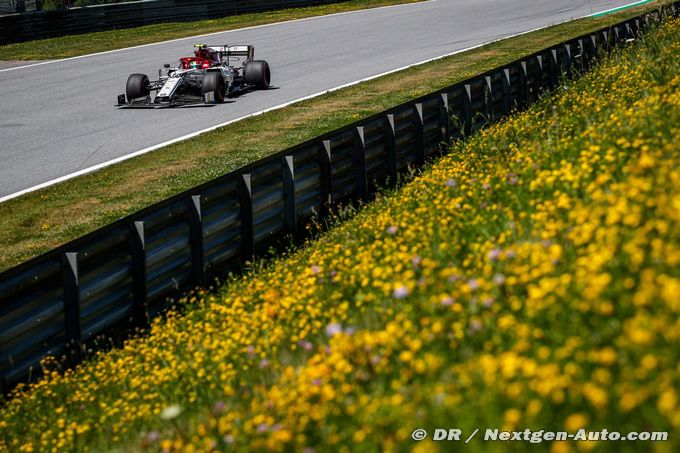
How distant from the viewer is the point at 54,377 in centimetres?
754

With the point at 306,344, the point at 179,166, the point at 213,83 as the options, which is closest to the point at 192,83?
the point at 213,83

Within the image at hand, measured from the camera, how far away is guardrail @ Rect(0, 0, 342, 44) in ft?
105

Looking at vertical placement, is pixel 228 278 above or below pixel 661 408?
below

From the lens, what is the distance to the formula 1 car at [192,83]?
19781 millimetres

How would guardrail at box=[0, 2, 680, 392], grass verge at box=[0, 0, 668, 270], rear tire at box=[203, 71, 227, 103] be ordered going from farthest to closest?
rear tire at box=[203, 71, 227, 103] → grass verge at box=[0, 0, 668, 270] → guardrail at box=[0, 2, 680, 392]

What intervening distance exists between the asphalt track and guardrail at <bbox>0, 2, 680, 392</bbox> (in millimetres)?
5338

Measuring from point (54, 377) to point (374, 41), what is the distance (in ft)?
76.3

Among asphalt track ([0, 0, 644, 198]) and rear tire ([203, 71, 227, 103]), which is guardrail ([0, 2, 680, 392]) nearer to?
asphalt track ([0, 0, 644, 198])

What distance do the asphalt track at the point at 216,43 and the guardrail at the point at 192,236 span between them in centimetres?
534

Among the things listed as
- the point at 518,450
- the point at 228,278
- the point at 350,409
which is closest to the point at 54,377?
the point at 228,278

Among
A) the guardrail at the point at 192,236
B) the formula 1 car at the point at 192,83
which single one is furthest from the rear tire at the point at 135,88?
the guardrail at the point at 192,236

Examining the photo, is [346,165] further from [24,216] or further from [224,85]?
[224,85]

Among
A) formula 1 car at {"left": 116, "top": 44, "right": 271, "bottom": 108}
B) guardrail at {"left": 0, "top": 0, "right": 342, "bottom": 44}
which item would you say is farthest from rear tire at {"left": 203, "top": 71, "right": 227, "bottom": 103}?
guardrail at {"left": 0, "top": 0, "right": 342, "bottom": 44}

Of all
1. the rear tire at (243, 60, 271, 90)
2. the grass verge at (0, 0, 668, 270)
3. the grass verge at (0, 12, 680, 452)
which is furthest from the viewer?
the rear tire at (243, 60, 271, 90)
